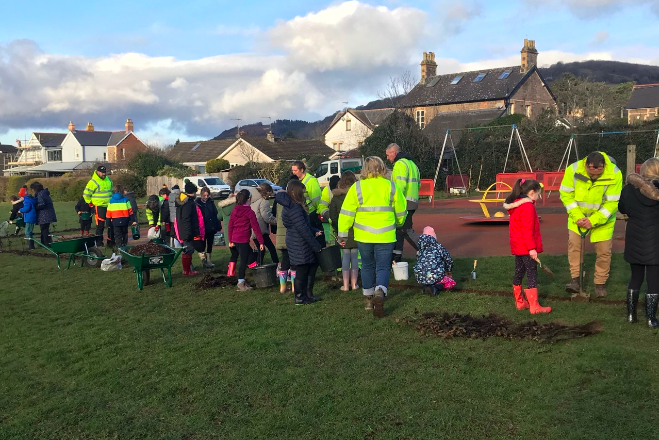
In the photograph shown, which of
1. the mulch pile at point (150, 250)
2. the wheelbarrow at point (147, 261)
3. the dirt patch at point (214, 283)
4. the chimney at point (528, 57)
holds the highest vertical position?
the chimney at point (528, 57)

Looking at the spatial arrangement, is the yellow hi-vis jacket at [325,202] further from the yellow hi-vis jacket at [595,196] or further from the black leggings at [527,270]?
the yellow hi-vis jacket at [595,196]

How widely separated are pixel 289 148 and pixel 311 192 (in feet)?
179

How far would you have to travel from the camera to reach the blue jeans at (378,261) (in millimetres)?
7801

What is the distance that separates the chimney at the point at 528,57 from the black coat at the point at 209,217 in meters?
46.8

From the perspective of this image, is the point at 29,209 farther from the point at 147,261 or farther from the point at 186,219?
the point at 147,261

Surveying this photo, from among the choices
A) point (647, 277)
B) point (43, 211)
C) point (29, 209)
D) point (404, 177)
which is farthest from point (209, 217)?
point (647, 277)

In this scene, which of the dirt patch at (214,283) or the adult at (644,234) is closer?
the adult at (644,234)

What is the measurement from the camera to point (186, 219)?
11.3 meters

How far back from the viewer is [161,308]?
9.10 metres

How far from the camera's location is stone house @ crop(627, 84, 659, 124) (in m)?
60.0

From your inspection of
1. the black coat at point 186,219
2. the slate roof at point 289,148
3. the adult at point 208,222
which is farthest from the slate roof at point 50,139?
the black coat at point 186,219

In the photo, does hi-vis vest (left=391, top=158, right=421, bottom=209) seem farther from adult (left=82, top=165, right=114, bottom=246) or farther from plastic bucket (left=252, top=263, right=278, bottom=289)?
adult (left=82, top=165, right=114, bottom=246)

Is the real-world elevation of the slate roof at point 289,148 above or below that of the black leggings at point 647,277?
above

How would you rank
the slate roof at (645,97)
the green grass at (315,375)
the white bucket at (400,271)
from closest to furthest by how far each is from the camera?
the green grass at (315,375)
the white bucket at (400,271)
the slate roof at (645,97)
